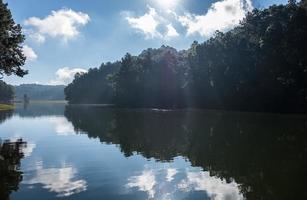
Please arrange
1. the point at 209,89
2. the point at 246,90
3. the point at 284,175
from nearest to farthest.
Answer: the point at 284,175, the point at 246,90, the point at 209,89

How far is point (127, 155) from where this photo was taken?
2775cm

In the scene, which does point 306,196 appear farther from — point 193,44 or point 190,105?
point 193,44

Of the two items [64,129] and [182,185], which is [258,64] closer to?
[64,129]

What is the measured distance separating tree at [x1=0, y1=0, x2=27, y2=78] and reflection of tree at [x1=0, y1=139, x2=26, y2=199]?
16754 millimetres

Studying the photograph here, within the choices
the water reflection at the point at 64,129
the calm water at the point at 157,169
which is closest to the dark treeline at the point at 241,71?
the water reflection at the point at 64,129

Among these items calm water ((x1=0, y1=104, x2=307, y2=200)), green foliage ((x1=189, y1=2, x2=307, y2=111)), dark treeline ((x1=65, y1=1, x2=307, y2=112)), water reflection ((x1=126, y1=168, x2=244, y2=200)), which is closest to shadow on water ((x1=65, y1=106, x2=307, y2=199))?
calm water ((x1=0, y1=104, x2=307, y2=200))

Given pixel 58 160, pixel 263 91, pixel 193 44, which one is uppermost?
pixel 193 44

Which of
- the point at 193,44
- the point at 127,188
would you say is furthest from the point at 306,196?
the point at 193,44

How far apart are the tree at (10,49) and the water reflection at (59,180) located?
27.4 metres

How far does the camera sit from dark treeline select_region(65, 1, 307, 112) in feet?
264

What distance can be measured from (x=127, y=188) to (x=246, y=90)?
82213mm

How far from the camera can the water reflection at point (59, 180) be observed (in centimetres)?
1694

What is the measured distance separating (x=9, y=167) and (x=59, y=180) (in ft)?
15.3

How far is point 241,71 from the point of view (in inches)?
3974
